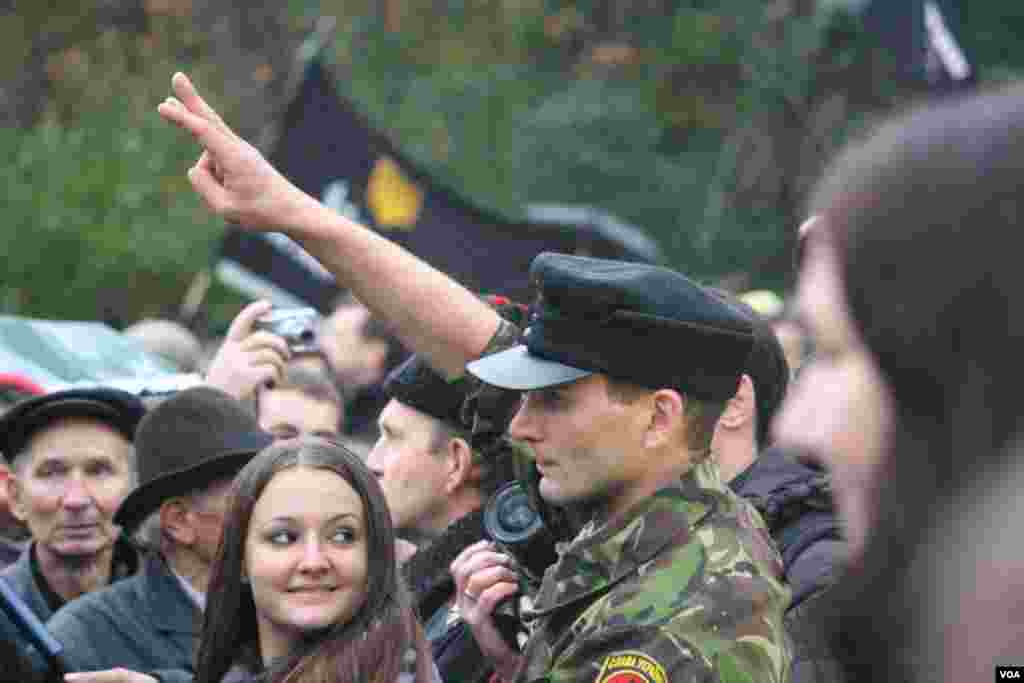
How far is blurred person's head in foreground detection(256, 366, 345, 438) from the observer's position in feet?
21.2

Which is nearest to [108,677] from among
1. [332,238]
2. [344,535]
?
[344,535]

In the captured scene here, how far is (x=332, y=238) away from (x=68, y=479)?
7.25 feet

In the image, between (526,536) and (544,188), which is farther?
(544,188)

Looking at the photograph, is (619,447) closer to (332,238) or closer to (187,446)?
(332,238)

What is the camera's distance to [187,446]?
4988mm

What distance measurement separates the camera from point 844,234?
1.34m

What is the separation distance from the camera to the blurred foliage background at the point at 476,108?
47.9ft

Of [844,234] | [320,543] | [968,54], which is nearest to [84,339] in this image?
[320,543]

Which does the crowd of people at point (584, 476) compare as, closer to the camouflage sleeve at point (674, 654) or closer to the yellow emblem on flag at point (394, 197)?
the camouflage sleeve at point (674, 654)

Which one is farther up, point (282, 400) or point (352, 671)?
point (352, 671)

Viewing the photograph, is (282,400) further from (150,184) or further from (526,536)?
(150,184)

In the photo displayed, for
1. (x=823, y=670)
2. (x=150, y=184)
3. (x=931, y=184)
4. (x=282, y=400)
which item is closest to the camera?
(x=931, y=184)

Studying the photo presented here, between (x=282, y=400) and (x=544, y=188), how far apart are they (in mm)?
10857

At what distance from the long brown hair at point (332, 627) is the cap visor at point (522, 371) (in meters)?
0.67
